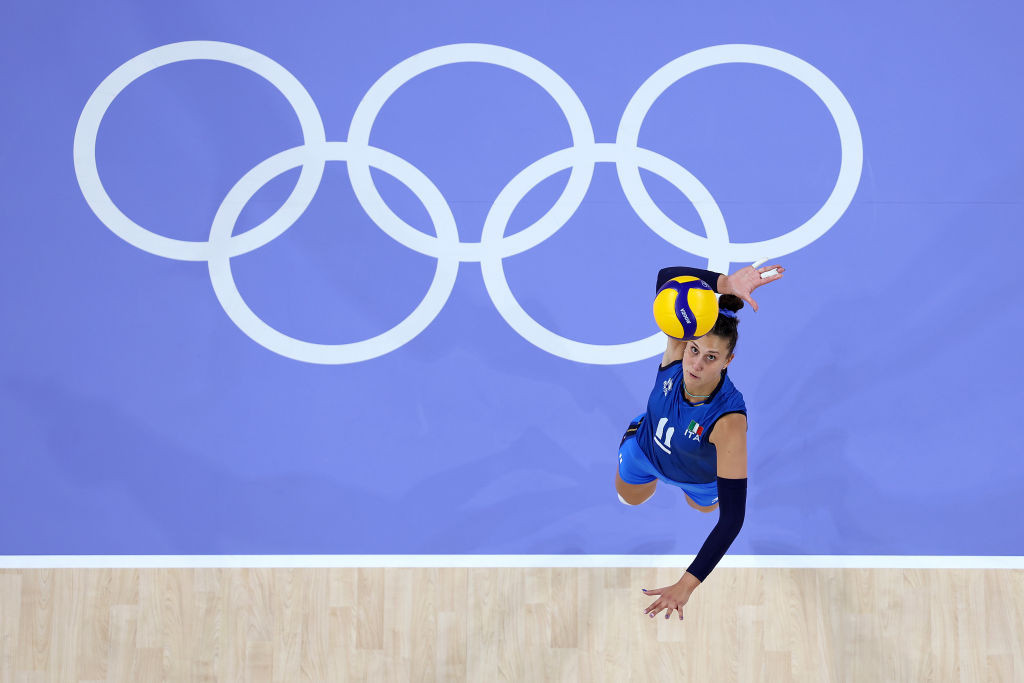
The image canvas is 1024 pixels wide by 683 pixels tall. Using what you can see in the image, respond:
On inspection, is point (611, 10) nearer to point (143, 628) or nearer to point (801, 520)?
point (801, 520)

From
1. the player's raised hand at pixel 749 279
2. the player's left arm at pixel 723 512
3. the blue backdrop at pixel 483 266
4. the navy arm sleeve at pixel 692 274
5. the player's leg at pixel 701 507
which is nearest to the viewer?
the player's left arm at pixel 723 512

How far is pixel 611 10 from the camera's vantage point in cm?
497

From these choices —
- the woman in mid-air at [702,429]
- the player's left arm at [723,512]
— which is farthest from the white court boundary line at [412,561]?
the player's left arm at [723,512]

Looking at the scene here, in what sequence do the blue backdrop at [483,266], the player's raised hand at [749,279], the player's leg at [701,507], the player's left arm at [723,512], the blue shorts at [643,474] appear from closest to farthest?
the player's left arm at [723,512] < the player's raised hand at [749,279] < the blue shorts at [643,474] < the player's leg at [701,507] < the blue backdrop at [483,266]

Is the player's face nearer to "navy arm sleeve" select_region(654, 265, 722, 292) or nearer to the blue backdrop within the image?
"navy arm sleeve" select_region(654, 265, 722, 292)

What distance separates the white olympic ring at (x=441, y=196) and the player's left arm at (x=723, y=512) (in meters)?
1.05

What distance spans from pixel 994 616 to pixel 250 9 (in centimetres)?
533

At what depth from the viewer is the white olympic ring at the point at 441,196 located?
482 centimetres

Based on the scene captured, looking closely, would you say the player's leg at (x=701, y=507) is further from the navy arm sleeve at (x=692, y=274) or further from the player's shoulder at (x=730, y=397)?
the navy arm sleeve at (x=692, y=274)

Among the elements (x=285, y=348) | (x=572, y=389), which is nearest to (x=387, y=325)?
(x=285, y=348)

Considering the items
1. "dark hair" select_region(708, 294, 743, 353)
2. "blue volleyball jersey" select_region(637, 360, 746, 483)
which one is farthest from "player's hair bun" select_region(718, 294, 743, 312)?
"blue volleyball jersey" select_region(637, 360, 746, 483)

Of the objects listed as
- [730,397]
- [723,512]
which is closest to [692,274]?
[730,397]

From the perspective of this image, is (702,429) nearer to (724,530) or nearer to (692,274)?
(724,530)

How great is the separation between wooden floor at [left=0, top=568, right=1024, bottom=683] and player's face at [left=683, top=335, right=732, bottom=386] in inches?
54.6
